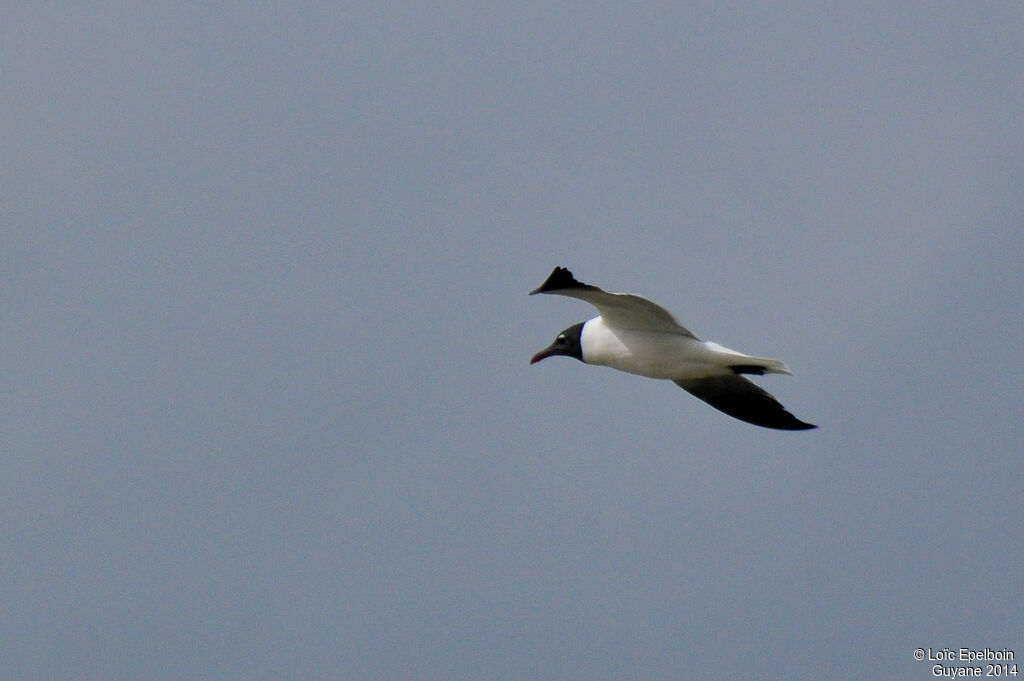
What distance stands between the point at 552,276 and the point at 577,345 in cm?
337

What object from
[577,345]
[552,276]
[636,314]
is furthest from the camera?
[577,345]

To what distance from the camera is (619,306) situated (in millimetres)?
16484

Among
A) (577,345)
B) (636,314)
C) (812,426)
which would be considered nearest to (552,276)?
(636,314)

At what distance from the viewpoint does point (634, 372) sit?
1748cm

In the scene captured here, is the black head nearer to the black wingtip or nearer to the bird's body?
the bird's body

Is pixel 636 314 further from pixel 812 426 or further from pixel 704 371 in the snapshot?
pixel 812 426

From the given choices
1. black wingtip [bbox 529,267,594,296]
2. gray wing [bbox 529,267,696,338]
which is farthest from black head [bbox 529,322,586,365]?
black wingtip [bbox 529,267,594,296]

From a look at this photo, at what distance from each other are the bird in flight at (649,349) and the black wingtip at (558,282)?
147mm

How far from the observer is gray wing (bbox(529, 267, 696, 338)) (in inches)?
586

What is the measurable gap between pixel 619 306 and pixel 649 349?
2.41 ft

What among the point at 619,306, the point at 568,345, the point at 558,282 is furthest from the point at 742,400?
the point at 558,282

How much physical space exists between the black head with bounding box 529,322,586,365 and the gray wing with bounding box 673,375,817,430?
5.27ft

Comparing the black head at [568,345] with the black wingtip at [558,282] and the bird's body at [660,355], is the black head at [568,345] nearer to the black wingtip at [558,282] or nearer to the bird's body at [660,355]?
the bird's body at [660,355]

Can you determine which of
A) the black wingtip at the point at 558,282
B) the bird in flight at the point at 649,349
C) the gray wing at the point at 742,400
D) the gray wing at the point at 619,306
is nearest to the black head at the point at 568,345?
the bird in flight at the point at 649,349
